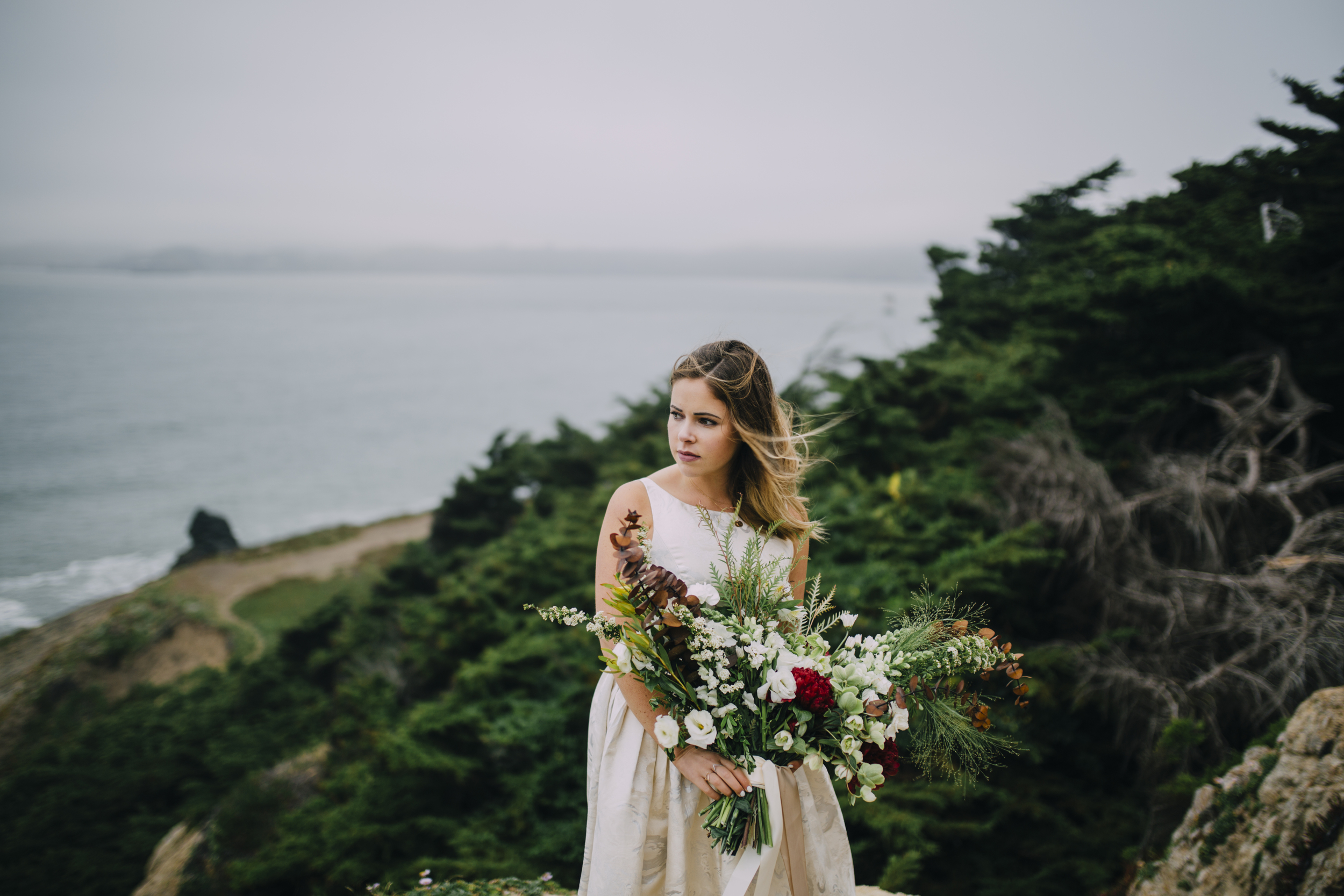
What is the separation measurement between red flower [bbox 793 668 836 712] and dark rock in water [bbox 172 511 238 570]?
23768 mm

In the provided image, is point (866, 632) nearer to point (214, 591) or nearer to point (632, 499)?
point (632, 499)

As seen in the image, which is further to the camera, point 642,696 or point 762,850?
point 642,696

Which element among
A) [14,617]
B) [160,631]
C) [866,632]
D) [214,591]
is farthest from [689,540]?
[14,617]

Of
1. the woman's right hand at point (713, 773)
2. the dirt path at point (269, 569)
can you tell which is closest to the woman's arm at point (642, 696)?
the woman's right hand at point (713, 773)

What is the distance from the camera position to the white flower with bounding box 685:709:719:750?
5.79 ft

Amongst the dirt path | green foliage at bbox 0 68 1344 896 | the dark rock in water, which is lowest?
the dirt path

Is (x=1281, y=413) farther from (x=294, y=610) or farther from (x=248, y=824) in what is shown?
(x=294, y=610)

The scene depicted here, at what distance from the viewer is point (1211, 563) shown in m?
→ 5.52

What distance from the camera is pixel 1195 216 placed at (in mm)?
9320

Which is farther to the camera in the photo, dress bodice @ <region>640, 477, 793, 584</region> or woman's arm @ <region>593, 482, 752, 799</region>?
dress bodice @ <region>640, 477, 793, 584</region>

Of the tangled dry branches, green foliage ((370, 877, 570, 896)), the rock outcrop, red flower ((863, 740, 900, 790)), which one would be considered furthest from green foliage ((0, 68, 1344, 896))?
red flower ((863, 740, 900, 790))

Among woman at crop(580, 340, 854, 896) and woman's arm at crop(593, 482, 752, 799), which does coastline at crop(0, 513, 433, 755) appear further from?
woman's arm at crop(593, 482, 752, 799)

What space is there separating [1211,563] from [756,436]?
5.33 meters

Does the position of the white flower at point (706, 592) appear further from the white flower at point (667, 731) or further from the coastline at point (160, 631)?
the coastline at point (160, 631)
